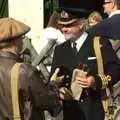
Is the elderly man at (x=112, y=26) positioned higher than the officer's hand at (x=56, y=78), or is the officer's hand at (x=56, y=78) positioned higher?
the elderly man at (x=112, y=26)

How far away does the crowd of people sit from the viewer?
4.99 m

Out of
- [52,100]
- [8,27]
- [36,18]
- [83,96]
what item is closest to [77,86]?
[83,96]

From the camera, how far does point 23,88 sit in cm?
496

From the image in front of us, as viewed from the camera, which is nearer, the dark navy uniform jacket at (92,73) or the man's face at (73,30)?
the dark navy uniform jacket at (92,73)

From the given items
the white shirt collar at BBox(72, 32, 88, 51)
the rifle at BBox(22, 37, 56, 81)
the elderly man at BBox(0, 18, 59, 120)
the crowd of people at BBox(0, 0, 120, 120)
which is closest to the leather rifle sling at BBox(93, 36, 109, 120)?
the crowd of people at BBox(0, 0, 120, 120)

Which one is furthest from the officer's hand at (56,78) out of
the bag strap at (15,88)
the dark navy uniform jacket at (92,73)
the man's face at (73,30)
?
the bag strap at (15,88)

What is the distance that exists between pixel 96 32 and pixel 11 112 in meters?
1.01

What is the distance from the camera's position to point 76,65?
5793 mm

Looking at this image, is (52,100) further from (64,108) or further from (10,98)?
(64,108)

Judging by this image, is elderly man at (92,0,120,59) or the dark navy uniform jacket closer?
elderly man at (92,0,120,59)

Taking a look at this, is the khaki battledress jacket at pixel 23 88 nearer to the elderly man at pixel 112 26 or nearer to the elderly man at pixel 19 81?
the elderly man at pixel 19 81

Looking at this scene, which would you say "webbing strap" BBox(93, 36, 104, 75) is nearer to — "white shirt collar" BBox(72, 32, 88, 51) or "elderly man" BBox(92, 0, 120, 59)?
"elderly man" BBox(92, 0, 120, 59)

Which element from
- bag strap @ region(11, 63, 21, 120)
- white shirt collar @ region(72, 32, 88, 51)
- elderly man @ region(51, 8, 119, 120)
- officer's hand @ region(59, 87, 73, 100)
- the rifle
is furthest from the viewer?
the rifle

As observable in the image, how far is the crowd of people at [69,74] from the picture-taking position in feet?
16.4
